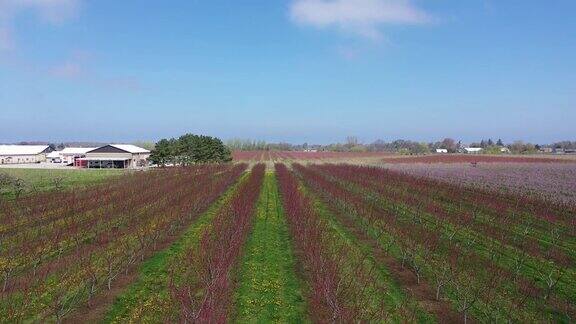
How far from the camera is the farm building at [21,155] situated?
95.9 m

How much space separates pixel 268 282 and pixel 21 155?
10538 centimetres

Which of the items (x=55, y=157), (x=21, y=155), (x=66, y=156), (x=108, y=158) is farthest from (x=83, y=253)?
(x=55, y=157)

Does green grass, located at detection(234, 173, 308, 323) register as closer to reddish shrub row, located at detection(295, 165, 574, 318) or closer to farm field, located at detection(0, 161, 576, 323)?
farm field, located at detection(0, 161, 576, 323)

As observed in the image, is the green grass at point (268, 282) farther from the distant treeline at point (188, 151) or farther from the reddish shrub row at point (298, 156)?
the reddish shrub row at point (298, 156)

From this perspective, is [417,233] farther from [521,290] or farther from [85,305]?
[85,305]

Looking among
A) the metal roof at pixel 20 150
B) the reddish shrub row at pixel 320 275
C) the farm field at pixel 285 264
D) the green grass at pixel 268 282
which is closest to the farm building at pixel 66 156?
the metal roof at pixel 20 150

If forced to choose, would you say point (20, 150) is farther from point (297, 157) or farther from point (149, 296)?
point (149, 296)

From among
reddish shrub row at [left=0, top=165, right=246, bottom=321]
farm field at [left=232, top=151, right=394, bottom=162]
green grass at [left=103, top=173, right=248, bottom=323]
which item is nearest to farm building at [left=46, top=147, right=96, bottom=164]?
farm field at [left=232, top=151, right=394, bottom=162]

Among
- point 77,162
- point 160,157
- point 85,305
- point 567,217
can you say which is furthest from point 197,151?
point 85,305

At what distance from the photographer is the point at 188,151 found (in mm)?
77938

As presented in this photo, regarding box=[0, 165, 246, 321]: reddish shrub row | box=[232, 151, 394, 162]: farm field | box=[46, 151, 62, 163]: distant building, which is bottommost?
box=[0, 165, 246, 321]: reddish shrub row

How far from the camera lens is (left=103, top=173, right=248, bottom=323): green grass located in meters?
10.4

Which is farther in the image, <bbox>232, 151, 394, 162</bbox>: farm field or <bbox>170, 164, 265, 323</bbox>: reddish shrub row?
<bbox>232, 151, 394, 162</bbox>: farm field

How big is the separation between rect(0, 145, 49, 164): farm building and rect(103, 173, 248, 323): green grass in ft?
313
